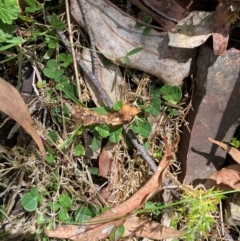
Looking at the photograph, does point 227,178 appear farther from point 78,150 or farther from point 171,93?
point 78,150

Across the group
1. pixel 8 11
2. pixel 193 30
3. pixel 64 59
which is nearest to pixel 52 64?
pixel 64 59

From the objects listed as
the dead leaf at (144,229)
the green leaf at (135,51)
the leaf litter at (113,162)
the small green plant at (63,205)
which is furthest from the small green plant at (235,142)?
the small green plant at (63,205)

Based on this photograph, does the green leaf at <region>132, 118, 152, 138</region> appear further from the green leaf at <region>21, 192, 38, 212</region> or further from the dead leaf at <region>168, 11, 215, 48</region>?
the green leaf at <region>21, 192, 38, 212</region>

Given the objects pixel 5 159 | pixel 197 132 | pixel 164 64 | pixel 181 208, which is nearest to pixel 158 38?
pixel 164 64

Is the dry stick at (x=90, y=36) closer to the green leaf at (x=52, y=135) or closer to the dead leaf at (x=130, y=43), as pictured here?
the dead leaf at (x=130, y=43)

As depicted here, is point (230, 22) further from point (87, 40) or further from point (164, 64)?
point (87, 40)

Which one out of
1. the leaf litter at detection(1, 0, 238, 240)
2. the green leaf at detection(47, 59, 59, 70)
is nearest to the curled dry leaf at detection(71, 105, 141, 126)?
the leaf litter at detection(1, 0, 238, 240)
